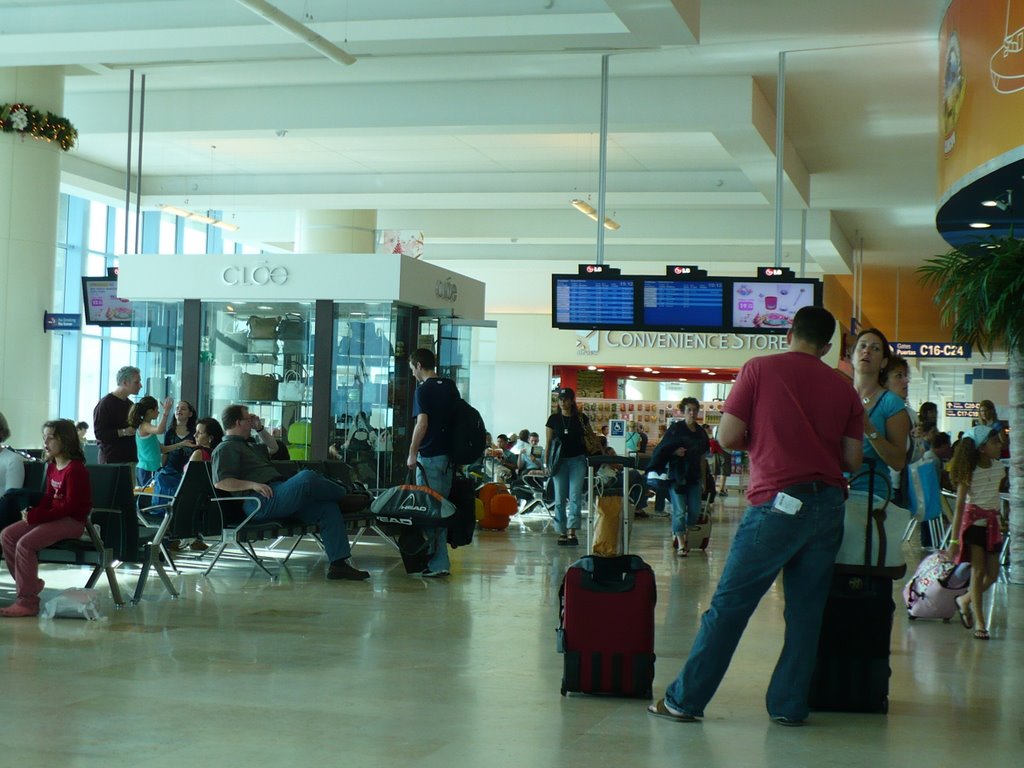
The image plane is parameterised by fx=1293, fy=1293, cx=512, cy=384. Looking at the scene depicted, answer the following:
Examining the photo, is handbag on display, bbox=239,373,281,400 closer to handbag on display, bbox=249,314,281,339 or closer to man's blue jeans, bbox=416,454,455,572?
handbag on display, bbox=249,314,281,339

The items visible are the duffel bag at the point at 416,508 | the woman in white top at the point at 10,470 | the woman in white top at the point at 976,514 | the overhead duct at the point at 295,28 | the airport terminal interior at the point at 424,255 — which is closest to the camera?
the airport terminal interior at the point at 424,255

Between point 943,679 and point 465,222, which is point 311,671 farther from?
point 465,222

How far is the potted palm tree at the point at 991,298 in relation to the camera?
8.91 metres

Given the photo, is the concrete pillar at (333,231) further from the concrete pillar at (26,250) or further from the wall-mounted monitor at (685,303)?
the wall-mounted monitor at (685,303)

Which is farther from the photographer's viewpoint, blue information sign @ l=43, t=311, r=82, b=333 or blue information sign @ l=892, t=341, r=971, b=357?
blue information sign @ l=892, t=341, r=971, b=357

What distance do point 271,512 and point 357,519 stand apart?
3.97 ft

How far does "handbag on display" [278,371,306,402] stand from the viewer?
12999 mm

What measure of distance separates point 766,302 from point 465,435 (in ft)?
14.4

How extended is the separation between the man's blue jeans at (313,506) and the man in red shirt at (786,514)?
185 inches

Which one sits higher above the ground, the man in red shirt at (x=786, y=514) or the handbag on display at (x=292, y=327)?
the handbag on display at (x=292, y=327)

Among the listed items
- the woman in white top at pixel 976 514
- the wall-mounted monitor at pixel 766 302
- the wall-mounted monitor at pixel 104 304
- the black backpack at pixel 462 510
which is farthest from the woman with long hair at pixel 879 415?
the wall-mounted monitor at pixel 104 304

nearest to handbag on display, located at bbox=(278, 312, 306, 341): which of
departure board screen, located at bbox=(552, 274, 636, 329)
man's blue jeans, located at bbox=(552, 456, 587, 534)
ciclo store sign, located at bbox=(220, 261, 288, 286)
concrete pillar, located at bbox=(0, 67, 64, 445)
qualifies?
ciclo store sign, located at bbox=(220, 261, 288, 286)

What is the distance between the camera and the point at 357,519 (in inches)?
402

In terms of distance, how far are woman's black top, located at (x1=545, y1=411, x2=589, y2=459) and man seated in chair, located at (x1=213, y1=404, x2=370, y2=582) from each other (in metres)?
3.77
